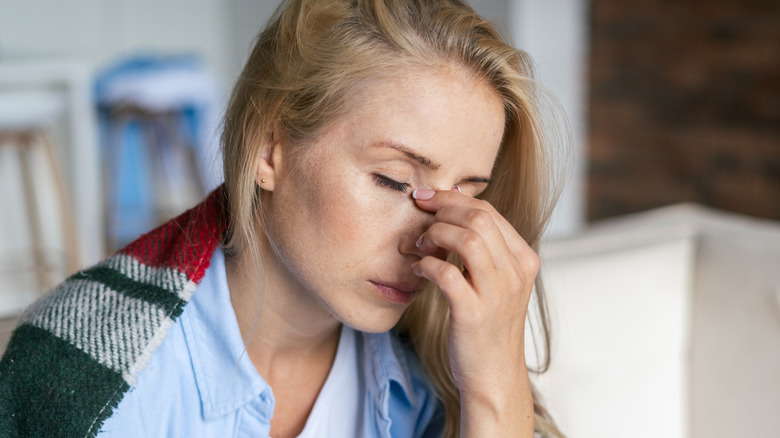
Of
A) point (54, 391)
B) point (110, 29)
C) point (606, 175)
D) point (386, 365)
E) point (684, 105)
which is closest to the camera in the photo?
point (54, 391)

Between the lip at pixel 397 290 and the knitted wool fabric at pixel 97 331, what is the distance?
9.6 inches

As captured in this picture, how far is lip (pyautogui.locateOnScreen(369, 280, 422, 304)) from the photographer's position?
109 centimetres

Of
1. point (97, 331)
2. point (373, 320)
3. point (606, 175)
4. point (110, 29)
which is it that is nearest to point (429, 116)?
point (373, 320)

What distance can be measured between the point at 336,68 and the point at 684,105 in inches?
110

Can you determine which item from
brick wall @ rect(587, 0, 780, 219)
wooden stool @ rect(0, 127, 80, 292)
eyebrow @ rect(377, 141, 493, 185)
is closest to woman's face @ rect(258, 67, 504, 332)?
→ eyebrow @ rect(377, 141, 493, 185)

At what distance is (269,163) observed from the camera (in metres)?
1.15

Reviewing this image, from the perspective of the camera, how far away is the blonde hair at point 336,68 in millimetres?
1087

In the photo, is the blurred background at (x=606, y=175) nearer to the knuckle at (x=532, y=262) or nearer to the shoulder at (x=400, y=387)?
the shoulder at (x=400, y=387)

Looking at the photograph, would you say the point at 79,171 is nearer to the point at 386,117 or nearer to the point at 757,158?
the point at 386,117

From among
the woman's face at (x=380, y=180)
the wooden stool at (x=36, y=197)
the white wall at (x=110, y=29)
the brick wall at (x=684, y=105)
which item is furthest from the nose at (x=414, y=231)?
the white wall at (x=110, y=29)

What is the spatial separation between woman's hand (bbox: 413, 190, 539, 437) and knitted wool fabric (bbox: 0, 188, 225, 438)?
0.33 metres

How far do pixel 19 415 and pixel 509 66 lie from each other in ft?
2.56

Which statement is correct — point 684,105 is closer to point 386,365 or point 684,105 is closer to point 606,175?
point 606,175

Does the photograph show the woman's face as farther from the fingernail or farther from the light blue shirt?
the light blue shirt
